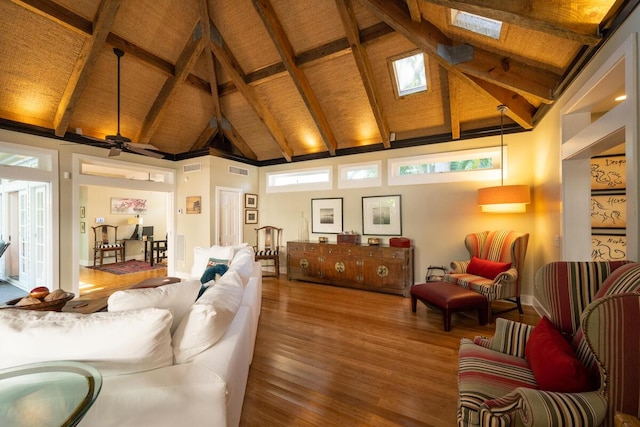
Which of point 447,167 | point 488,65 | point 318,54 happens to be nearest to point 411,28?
point 488,65

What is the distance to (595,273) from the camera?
1.57 meters

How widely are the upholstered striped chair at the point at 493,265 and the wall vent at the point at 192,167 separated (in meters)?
5.41

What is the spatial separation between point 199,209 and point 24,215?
9.89ft

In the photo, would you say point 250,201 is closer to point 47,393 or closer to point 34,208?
point 34,208

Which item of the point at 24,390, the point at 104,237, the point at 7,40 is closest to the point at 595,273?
the point at 24,390

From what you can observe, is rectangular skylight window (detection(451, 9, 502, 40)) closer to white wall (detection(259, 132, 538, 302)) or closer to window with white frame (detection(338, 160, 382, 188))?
white wall (detection(259, 132, 538, 302))

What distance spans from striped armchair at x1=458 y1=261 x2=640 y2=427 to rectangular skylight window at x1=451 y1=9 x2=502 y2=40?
2.58 metres

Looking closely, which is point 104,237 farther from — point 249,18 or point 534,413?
point 534,413

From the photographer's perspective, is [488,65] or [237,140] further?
[237,140]

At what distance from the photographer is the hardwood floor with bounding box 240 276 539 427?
1.82m

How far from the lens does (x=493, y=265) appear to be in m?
3.59

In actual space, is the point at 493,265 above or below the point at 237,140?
below

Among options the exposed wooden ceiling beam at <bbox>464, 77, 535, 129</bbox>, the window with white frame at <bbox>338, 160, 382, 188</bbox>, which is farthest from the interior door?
the exposed wooden ceiling beam at <bbox>464, 77, 535, 129</bbox>

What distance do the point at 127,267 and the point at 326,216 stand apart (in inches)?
228
